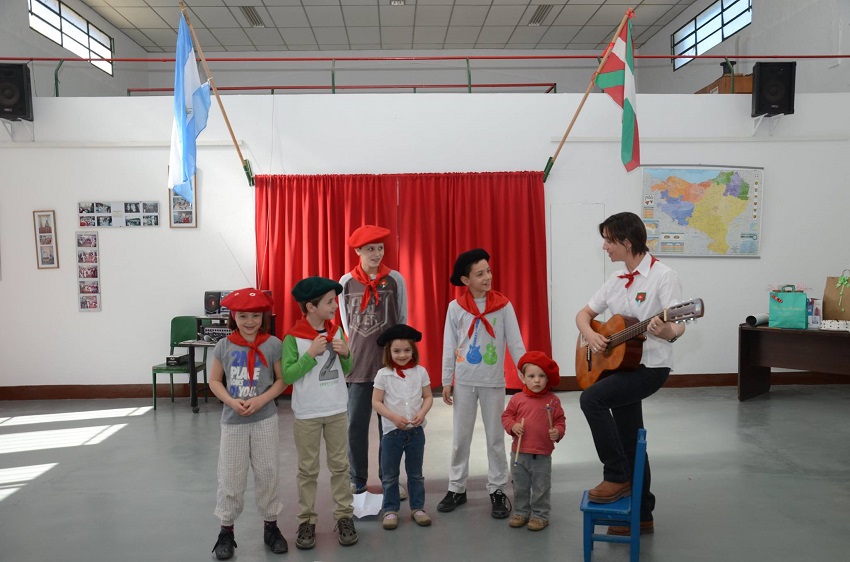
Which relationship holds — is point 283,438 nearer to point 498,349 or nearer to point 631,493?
point 498,349

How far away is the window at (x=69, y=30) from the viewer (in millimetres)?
8055

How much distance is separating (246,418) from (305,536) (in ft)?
1.94

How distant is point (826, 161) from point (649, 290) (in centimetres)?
511

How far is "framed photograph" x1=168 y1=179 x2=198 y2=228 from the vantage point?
633 centimetres

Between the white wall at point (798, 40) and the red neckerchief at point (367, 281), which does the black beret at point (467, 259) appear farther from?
the white wall at point (798, 40)

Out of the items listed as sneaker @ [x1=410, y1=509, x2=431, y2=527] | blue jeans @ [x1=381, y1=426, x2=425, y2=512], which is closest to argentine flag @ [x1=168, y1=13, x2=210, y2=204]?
blue jeans @ [x1=381, y1=426, x2=425, y2=512]

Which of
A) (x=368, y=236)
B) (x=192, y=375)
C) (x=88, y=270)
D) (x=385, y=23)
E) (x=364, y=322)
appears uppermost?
(x=385, y=23)

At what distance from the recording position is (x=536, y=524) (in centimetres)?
299

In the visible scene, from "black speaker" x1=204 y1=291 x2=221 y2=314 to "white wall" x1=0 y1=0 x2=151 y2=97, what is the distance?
2535mm

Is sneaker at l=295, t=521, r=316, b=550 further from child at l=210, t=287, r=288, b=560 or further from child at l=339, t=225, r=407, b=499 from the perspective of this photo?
child at l=339, t=225, r=407, b=499

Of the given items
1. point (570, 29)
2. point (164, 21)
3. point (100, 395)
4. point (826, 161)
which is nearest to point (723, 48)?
point (570, 29)

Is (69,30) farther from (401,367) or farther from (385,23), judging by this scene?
(401,367)

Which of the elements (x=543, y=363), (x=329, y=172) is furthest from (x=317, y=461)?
(x=329, y=172)

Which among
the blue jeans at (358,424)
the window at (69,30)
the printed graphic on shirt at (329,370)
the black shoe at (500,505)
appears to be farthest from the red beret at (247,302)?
the window at (69,30)
